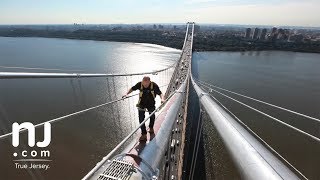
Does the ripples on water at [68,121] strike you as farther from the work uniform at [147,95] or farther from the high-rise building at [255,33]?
the high-rise building at [255,33]

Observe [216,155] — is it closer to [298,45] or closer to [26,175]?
[26,175]

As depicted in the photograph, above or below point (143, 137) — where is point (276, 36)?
below

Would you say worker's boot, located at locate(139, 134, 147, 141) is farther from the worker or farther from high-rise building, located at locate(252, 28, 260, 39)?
high-rise building, located at locate(252, 28, 260, 39)

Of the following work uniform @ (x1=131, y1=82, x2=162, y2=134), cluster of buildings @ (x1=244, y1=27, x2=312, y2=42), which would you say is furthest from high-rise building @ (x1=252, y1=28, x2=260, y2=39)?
work uniform @ (x1=131, y1=82, x2=162, y2=134)

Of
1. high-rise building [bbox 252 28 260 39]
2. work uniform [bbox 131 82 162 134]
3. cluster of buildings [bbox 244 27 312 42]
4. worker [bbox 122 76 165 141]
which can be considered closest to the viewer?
worker [bbox 122 76 165 141]

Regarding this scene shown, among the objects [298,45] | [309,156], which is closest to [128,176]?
[309,156]

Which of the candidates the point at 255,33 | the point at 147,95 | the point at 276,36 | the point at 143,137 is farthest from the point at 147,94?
the point at 255,33

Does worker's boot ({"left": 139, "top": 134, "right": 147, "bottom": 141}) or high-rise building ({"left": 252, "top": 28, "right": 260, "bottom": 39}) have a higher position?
worker's boot ({"left": 139, "top": 134, "right": 147, "bottom": 141})

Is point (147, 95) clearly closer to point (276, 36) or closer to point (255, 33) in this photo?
point (276, 36)

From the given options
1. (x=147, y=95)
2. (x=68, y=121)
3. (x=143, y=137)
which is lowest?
(x=68, y=121)

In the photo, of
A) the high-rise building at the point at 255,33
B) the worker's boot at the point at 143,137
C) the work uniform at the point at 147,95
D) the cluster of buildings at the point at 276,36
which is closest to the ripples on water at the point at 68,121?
the work uniform at the point at 147,95

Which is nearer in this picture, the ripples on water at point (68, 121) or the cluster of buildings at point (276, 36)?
the ripples on water at point (68, 121)

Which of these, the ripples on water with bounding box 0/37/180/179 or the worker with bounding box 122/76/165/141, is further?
the ripples on water with bounding box 0/37/180/179
